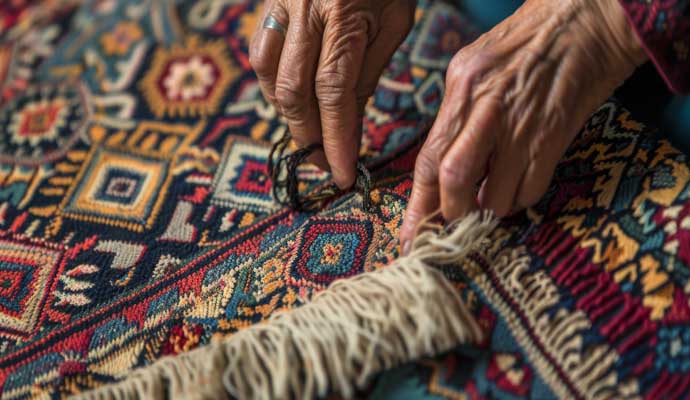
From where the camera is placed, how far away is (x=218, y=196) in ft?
3.32

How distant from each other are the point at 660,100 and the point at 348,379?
64cm

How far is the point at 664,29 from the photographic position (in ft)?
2.22

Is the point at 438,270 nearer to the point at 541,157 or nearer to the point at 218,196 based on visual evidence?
the point at 541,157

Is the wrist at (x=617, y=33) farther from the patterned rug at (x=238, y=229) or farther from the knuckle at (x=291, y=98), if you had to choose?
the knuckle at (x=291, y=98)

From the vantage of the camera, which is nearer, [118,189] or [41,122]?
[118,189]

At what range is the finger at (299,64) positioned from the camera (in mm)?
854

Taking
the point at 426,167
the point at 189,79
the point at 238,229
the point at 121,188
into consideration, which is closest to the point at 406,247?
the point at 426,167

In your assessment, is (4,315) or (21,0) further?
(21,0)

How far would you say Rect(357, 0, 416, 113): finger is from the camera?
2.99 feet

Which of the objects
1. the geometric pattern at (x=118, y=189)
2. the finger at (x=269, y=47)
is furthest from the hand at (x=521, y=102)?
the geometric pattern at (x=118, y=189)

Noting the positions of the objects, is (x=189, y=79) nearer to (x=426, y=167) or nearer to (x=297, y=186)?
(x=297, y=186)

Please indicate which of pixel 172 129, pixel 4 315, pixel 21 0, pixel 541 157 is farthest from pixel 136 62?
pixel 541 157

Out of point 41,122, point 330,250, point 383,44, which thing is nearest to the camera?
point 330,250

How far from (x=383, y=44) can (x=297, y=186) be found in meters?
0.26
